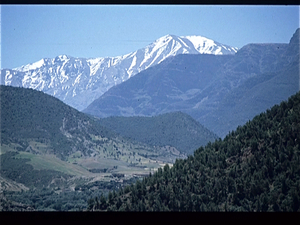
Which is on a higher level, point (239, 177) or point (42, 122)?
point (42, 122)

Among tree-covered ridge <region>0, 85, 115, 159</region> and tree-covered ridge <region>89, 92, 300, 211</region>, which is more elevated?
tree-covered ridge <region>0, 85, 115, 159</region>

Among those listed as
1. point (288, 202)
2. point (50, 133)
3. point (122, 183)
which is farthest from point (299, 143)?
point (50, 133)

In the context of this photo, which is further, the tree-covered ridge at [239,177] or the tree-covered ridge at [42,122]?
the tree-covered ridge at [42,122]

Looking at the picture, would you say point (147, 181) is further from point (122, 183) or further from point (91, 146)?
point (91, 146)

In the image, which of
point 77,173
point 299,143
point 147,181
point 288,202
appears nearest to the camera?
point 288,202

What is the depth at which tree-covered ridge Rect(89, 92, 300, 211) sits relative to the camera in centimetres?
2869

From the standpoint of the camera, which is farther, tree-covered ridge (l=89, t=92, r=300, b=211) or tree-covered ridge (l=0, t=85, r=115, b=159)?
tree-covered ridge (l=0, t=85, r=115, b=159)

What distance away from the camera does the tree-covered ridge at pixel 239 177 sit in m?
28.7

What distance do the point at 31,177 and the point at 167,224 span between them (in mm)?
100178

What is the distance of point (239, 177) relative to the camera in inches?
1296

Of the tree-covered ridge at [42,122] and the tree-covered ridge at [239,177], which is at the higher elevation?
the tree-covered ridge at [42,122]

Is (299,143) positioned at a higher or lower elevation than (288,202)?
higher

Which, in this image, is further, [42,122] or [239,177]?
[42,122]

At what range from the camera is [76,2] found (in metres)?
9.41
